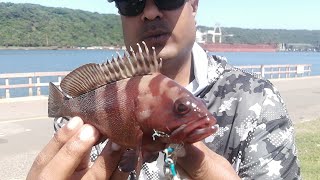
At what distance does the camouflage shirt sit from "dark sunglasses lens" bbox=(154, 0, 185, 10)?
51 centimetres

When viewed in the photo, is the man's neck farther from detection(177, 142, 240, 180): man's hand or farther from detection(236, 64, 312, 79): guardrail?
detection(236, 64, 312, 79): guardrail

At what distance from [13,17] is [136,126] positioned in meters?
106

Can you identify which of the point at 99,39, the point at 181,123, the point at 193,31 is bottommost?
the point at 99,39

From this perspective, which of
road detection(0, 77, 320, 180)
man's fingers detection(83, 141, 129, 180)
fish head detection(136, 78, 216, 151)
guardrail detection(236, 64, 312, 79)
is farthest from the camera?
guardrail detection(236, 64, 312, 79)

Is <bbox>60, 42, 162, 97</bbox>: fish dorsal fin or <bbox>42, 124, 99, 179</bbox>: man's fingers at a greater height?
<bbox>60, 42, 162, 97</bbox>: fish dorsal fin

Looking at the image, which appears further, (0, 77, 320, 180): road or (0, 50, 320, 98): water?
(0, 50, 320, 98): water

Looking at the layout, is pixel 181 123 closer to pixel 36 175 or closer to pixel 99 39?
pixel 36 175

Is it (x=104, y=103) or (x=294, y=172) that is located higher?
(x=104, y=103)

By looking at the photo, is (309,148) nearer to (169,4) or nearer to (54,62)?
(169,4)

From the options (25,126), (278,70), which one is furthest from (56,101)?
(278,70)

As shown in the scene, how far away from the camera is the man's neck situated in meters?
3.30

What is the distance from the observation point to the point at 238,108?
10.3 ft

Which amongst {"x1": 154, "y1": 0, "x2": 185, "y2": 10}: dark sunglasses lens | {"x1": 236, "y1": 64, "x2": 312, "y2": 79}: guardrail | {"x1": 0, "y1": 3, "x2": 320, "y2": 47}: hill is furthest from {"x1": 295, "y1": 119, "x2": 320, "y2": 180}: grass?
{"x1": 0, "y1": 3, "x2": 320, "y2": 47}: hill

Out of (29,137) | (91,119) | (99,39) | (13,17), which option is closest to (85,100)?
(91,119)
